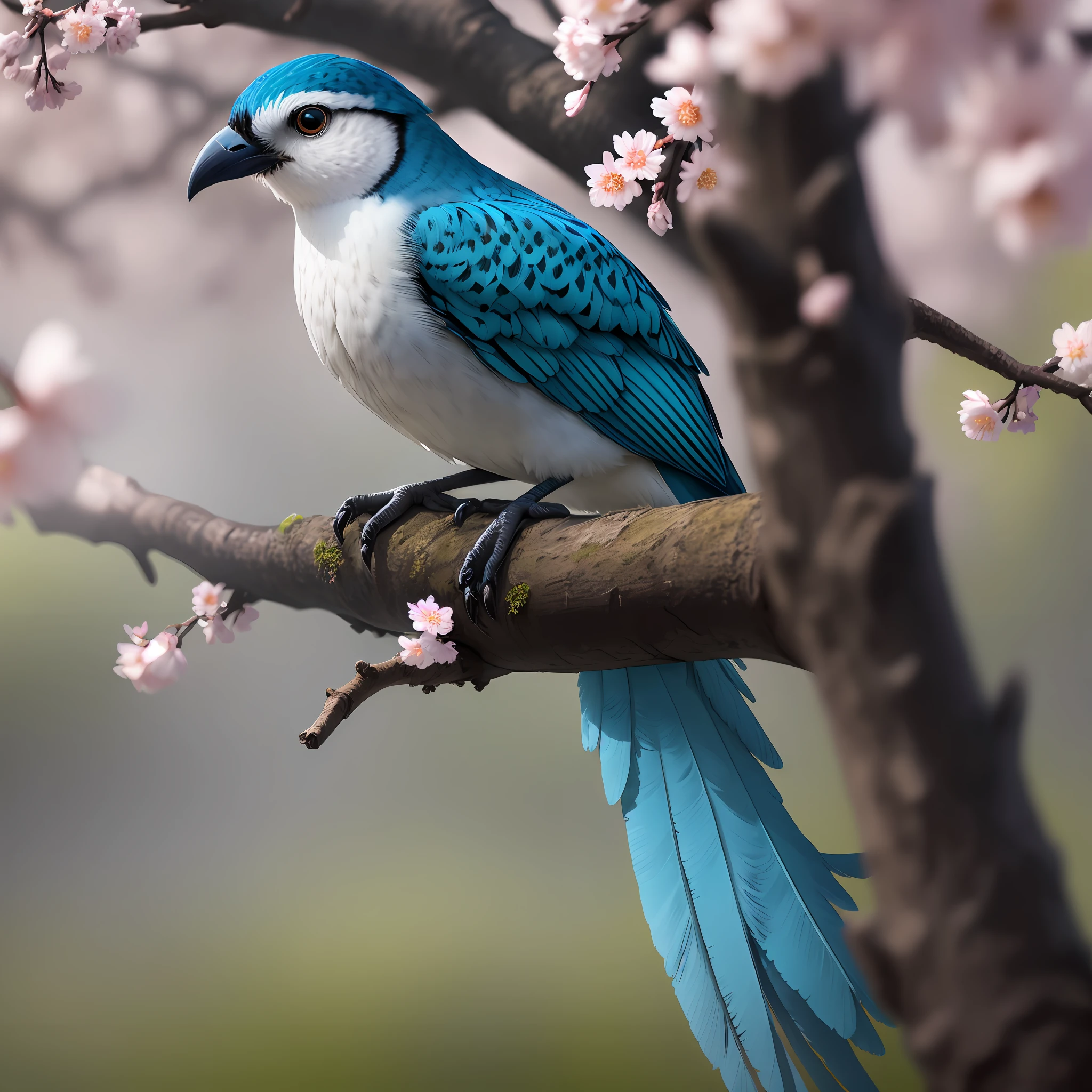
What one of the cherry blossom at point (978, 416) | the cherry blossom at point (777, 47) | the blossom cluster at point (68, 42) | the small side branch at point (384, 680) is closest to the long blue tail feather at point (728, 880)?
the small side branch at point (384, 680)

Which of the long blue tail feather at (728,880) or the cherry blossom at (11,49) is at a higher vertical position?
the cherry blossom at (11,49)

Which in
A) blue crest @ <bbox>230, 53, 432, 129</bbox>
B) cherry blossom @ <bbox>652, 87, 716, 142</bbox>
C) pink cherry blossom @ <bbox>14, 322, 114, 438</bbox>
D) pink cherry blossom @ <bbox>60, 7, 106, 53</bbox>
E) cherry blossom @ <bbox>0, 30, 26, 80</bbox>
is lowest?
pink cherry blossom @ <bbox>14, 322, 114, 438</bbox>

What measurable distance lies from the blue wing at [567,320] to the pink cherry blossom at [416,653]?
0.24m

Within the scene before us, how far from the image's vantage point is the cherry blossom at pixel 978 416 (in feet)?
2.85

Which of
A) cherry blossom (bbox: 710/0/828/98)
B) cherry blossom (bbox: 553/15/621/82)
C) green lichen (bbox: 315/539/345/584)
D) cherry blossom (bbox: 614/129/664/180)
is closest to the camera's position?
cherry blossom (bbox: 710/0/828/98)

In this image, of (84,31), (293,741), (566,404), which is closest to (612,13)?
(566,404)

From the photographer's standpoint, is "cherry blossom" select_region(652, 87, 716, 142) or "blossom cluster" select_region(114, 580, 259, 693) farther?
"blossom cluster" select_region(114, 580, 259, 693)

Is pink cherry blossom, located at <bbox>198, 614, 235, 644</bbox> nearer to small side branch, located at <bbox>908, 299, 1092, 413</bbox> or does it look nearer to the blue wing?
the blue wing

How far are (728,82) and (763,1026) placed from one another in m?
0.63

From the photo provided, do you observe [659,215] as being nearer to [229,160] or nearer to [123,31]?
[229,160]

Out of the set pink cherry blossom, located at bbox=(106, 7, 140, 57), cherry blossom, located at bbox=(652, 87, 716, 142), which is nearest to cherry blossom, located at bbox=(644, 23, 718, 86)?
cherry blossom, located at bbox=(652, 87, 716, 142)

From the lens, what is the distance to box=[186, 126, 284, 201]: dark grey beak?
85 centimetres

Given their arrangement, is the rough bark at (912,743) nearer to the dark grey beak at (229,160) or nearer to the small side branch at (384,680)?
the small side branch at (384,680)

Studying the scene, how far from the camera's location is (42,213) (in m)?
1.34
